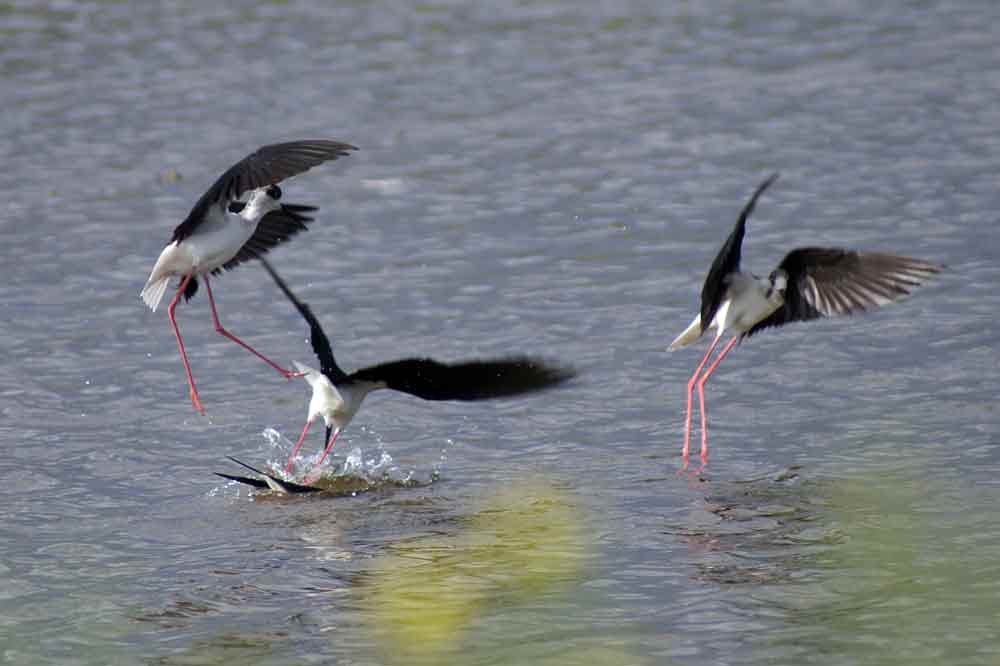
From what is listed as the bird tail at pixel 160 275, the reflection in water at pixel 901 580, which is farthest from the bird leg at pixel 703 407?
the bird tail at pixel 160 275

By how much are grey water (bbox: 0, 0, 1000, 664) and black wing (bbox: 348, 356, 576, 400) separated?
544 millimetres

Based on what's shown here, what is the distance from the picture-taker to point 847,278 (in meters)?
8.62

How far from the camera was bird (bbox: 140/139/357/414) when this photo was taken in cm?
848

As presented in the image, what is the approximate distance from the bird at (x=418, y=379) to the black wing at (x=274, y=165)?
409 mm

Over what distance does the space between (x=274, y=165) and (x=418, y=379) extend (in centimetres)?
118

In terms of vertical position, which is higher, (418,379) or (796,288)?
(796,288)

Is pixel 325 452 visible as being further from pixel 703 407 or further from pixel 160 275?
pixel 703 407

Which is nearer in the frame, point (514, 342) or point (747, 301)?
point (747, 301)

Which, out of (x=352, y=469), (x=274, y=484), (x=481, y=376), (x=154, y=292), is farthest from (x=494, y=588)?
(x=154, y=292)

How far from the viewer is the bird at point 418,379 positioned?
838 cm

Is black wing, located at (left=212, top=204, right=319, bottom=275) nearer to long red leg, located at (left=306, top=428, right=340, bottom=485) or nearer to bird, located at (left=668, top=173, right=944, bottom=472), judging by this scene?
long red leg, located at (left=306, top=428, right=340, bottom=485)

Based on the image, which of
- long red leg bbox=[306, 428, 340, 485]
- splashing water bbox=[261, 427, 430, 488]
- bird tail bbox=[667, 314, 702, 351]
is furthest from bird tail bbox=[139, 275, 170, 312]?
bird tail bbox=[667, 314, 702, 351]

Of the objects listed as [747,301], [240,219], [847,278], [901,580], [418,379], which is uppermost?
[240,219]

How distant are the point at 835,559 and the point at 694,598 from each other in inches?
27.7
